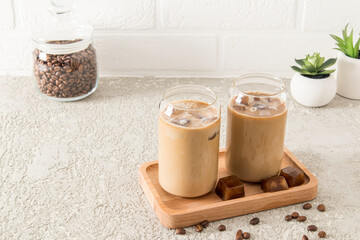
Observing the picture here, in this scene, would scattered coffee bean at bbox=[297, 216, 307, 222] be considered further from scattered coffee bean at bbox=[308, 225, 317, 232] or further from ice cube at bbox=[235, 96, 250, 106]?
ice cube at bbox=[235, 96, 250, 106]

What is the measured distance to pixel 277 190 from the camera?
3.98ft

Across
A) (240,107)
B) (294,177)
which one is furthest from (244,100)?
(294,177)

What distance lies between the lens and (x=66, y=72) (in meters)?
1.66

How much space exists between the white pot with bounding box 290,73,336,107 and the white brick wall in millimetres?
229

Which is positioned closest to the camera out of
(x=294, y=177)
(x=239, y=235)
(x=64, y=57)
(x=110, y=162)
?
(x=239, y=235)

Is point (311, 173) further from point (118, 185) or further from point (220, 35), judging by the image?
point (220, 35)

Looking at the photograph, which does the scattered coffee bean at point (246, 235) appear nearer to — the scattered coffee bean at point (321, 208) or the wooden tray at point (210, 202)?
the wooden tray at point (210, 202)

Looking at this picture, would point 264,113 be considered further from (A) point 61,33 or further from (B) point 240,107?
(A) point 61,33

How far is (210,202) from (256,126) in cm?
20

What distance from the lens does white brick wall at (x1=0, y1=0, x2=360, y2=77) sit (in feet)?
5.97

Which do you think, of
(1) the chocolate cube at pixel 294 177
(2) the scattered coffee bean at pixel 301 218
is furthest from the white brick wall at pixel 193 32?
(2) the scattered coffee bean at pixel 301 218

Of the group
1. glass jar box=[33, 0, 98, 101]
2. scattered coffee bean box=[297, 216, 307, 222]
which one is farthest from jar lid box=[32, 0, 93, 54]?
scattered coffee bean box=[297, 216, 307, 222]

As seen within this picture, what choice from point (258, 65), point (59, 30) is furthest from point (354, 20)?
point (59, 30)

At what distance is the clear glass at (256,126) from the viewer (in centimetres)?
118
